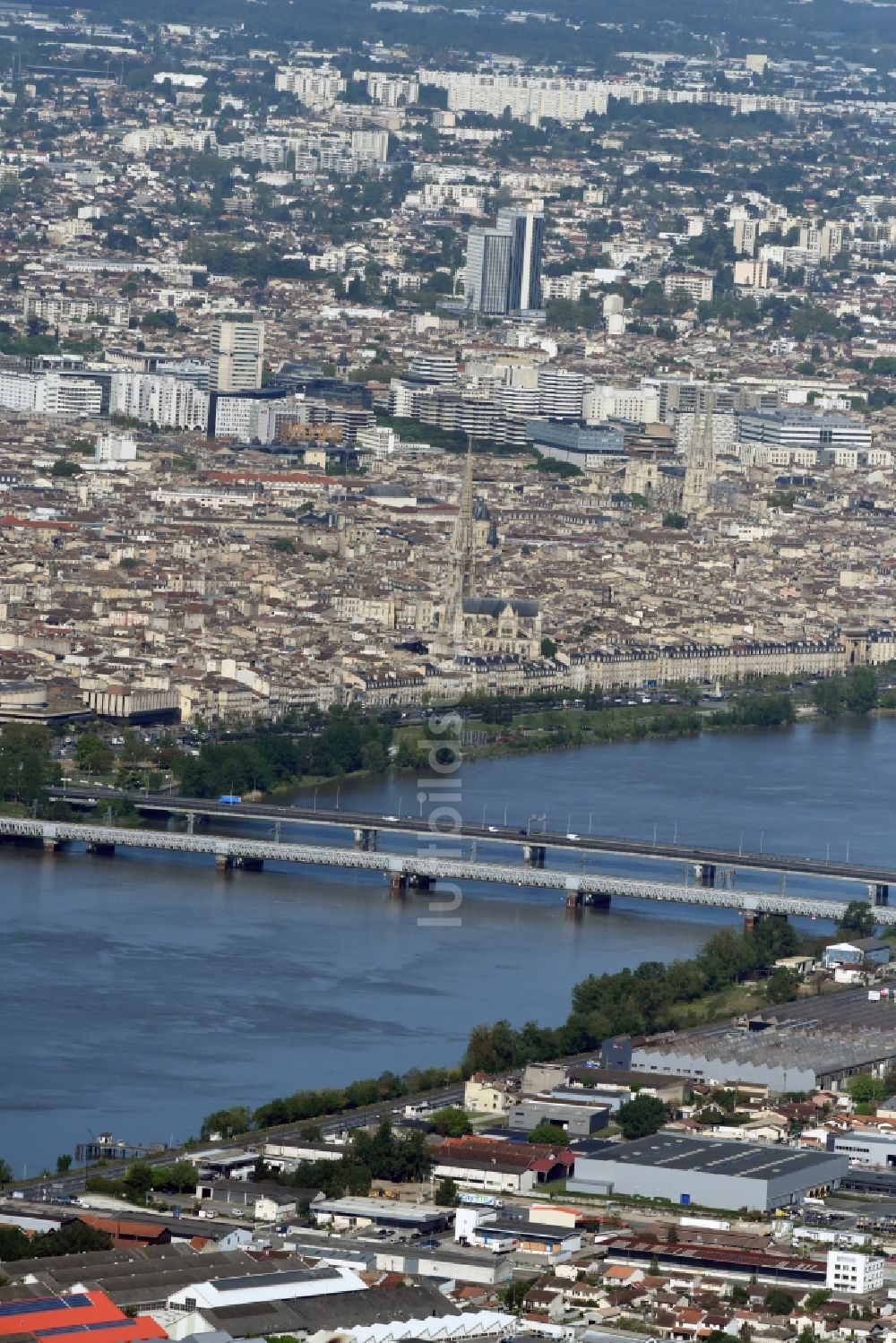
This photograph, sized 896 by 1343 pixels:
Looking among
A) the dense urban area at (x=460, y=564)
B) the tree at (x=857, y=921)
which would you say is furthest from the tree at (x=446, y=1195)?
the tree at (x=857, y=921)

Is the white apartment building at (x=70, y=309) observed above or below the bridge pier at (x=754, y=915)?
below

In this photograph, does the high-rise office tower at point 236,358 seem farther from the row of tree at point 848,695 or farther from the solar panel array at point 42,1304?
the solar panel array at point 42,1304

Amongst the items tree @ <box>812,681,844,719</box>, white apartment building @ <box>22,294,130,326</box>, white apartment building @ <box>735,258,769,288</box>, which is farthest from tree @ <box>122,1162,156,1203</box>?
white apartment building @ <box>735,258,769,288</box>

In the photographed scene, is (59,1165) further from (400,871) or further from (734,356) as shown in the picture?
(734,356)

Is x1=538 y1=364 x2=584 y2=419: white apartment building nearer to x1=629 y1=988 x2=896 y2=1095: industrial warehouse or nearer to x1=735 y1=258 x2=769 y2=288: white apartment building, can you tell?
x1=735 y1=258 x2=769 y2=288: white apartment building

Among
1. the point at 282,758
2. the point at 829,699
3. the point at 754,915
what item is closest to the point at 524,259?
the point at 829,699

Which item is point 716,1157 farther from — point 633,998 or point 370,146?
point 370,146
